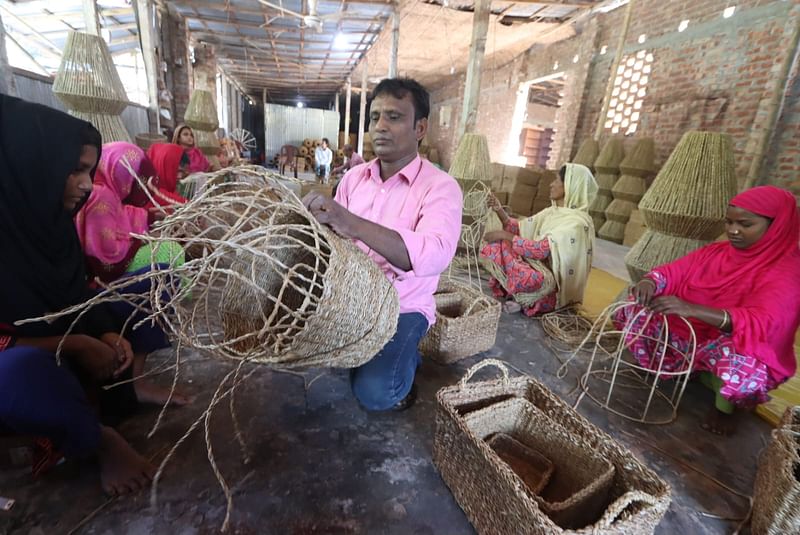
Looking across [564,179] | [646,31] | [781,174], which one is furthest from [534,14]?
[564,179]

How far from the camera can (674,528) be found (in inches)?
42.3

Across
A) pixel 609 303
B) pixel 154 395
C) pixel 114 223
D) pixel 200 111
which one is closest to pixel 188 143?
pixel 200 111

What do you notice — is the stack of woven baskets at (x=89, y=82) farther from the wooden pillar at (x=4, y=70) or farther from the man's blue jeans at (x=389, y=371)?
the man's blue jeans at (x=389, y=371)

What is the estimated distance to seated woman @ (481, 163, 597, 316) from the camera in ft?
7.65

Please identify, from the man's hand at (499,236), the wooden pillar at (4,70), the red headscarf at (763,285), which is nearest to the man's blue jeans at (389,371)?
the red headscarf at (763,285)

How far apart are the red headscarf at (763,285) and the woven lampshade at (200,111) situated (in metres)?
5.03

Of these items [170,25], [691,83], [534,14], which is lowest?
[691,83]

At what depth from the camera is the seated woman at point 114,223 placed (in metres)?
1.55

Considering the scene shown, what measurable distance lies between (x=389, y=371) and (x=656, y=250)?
1.82 meters

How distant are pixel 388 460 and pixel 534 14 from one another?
638 cm

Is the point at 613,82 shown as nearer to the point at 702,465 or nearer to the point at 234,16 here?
the point at 702,465

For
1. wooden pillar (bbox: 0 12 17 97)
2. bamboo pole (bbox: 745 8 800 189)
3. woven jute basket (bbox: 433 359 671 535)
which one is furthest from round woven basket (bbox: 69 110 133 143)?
bamboo pole (bbox: 745 8 800 189)

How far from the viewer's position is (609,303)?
8.93 ft

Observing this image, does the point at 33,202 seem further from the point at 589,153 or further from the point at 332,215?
the point at 589,153
